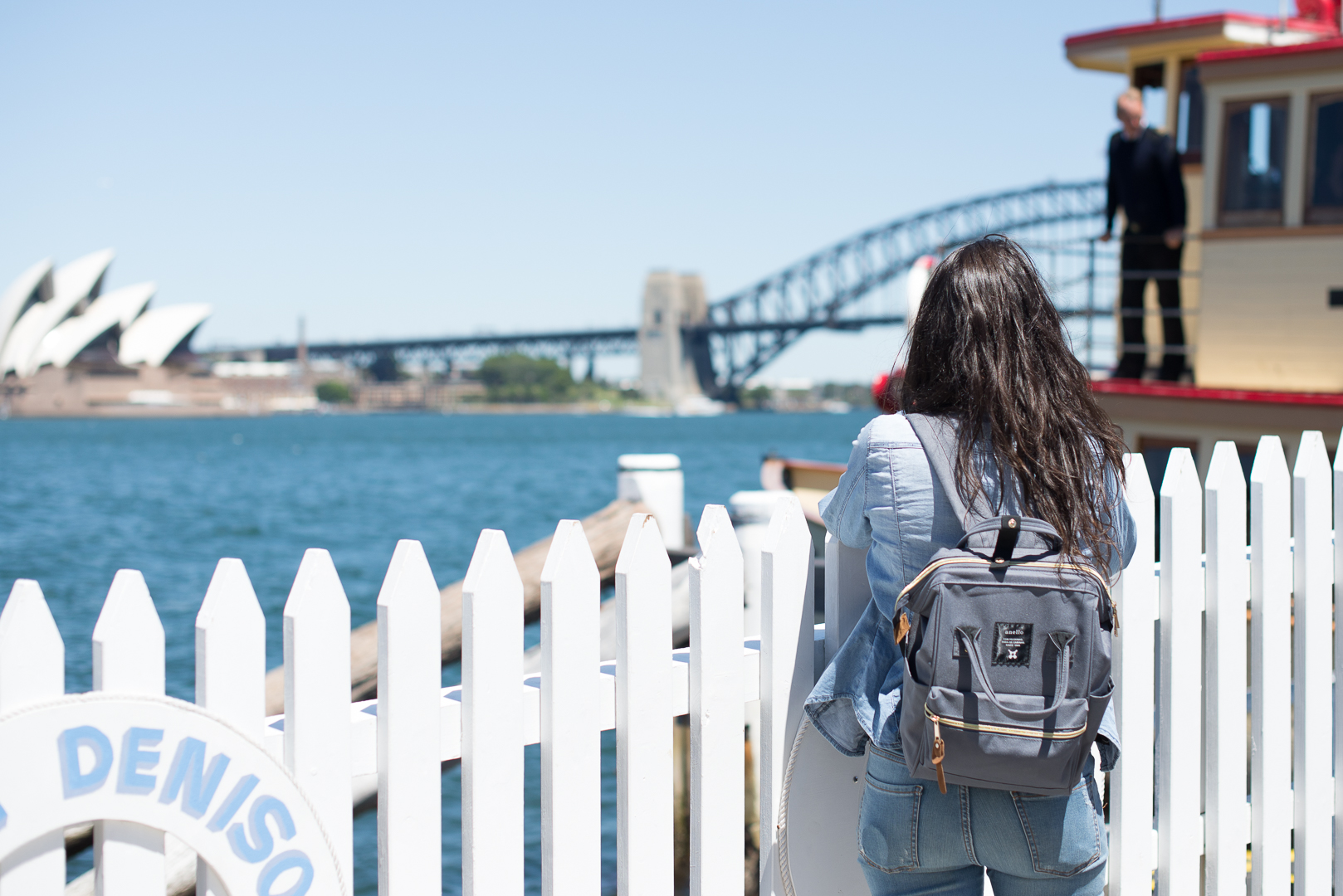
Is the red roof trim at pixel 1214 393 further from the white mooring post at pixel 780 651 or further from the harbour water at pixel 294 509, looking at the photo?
the white mooring post at pixel 780 651

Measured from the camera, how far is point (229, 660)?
142 cm

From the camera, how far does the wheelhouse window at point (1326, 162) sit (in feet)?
19.3

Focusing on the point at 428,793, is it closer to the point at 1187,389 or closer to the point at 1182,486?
the point at 1182,486

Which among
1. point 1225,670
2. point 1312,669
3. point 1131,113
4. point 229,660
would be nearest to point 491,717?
point 229,660

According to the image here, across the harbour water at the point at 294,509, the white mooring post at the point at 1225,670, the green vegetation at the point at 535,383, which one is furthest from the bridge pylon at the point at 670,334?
the white mooring post at the point at 1225,670

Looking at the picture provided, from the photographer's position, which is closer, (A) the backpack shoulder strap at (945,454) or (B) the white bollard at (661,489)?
(A) the backpack shoulder strap at (945,454)

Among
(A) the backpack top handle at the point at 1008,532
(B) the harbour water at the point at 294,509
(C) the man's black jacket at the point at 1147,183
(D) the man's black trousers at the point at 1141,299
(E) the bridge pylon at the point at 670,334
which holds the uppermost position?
(E) the bridge pylon at the point at 670,334

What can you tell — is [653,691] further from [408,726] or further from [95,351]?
[95,351]

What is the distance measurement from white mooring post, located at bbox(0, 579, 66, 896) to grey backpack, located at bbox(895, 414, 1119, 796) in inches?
40.1

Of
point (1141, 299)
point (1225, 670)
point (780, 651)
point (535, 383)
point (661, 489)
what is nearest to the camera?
point (780, 651)

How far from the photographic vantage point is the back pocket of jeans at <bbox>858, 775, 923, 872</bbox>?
5.34 ft

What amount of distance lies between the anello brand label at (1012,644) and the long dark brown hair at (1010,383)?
14 centimetres

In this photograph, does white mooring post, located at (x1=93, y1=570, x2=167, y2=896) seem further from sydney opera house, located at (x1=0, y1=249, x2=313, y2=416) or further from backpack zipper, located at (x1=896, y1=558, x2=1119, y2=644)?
sydney opera house, located at (x1=0, y1=249, x2=313, y2=416)

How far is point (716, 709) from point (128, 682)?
2.83ft
